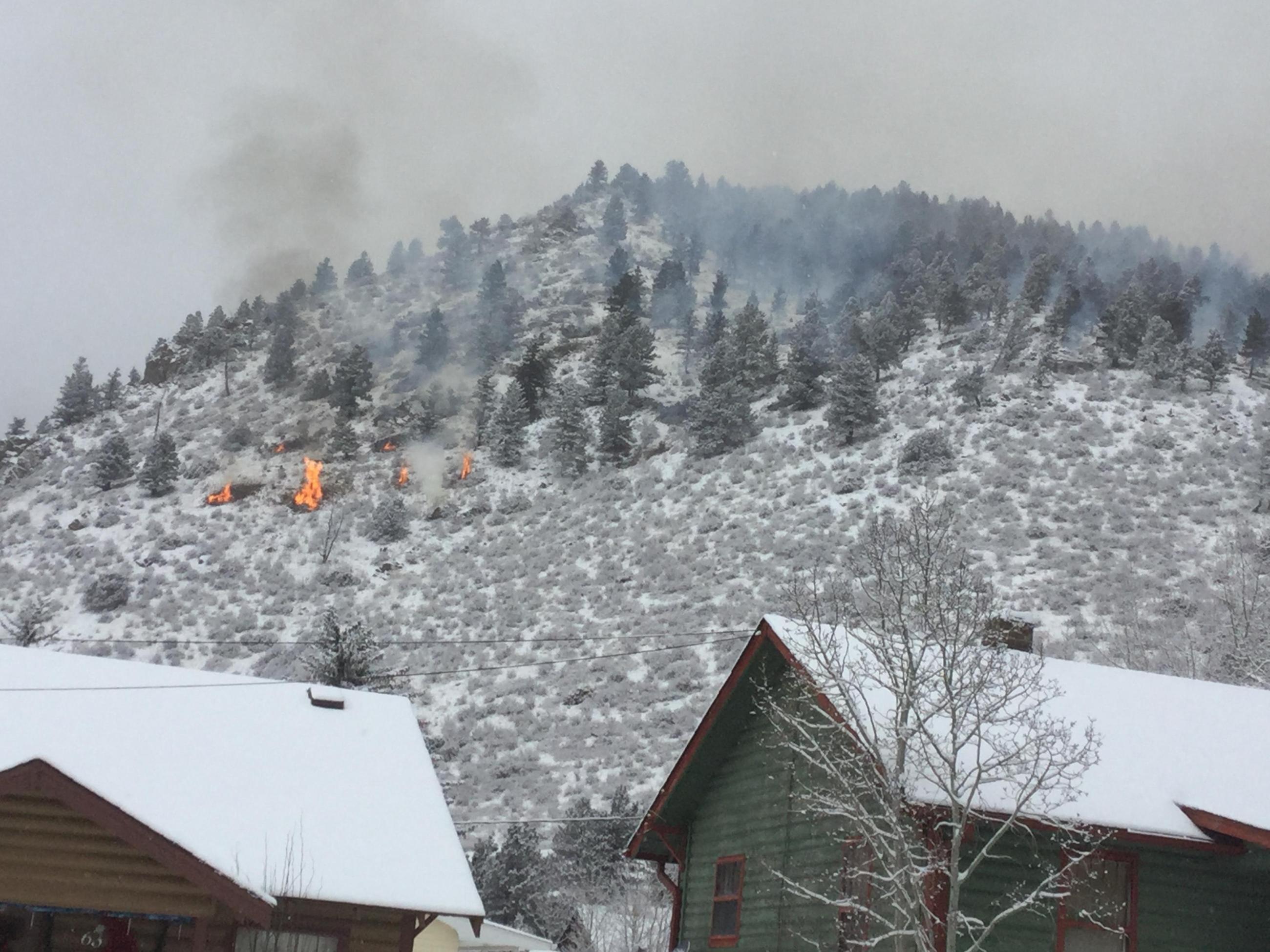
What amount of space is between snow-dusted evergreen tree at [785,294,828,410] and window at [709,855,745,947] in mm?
57177

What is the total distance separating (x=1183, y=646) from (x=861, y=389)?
3118 centimetres

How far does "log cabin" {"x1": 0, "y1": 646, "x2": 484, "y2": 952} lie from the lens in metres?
12.3

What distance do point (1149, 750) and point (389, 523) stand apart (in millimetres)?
58823

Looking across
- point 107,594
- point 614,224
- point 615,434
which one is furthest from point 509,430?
point 614,224

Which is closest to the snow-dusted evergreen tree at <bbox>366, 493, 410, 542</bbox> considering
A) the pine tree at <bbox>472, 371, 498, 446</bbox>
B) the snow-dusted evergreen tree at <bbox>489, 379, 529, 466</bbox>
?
the snow-dusted evergreen tree at <bbox>489, 379, 529, 466</bbox>

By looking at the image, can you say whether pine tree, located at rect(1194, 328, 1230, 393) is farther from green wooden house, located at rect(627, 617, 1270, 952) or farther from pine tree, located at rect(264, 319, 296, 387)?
pine tree, located at rect(264, 319, 296, 387)

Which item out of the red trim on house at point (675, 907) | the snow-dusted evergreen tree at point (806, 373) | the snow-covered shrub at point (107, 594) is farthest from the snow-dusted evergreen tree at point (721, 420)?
the red trim on house at point (675, 907)

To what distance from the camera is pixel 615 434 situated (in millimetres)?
73500

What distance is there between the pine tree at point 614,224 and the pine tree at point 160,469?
57.1m

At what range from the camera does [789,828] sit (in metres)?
14.3

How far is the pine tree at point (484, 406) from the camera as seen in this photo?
263 ft

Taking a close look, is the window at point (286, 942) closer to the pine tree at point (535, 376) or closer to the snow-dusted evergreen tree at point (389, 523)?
the snow-dusted evergreen tree at point (389, 523)

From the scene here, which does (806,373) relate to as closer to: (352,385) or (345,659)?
(352,385)

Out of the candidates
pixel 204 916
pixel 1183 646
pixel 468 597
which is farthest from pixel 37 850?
pixel 468 597
